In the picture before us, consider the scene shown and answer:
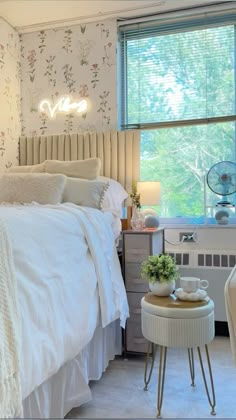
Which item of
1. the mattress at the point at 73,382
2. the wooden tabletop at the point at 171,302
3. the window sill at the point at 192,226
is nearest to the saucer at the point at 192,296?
the wooden tabletop at the point at 171,302

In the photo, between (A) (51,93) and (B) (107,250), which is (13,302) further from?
(A) (51,93)

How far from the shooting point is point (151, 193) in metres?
2.75

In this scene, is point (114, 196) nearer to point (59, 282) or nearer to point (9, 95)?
point (59, 282)

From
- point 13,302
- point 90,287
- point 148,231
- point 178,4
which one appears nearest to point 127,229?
point 148,231

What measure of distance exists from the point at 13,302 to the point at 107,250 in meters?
1.08

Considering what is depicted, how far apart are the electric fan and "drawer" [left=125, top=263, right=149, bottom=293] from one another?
38.0 inches

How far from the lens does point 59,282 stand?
5.36 feet

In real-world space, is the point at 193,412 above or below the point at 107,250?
below

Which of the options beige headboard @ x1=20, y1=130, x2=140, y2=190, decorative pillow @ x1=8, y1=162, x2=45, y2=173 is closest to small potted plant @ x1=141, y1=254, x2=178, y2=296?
beige headboard @ x1=20, y1=130, x2=140, y2=190

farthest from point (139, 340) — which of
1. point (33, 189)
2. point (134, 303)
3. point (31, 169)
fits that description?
point (31, 169)

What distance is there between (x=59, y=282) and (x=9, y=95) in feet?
7.58

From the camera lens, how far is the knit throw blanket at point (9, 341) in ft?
3.66

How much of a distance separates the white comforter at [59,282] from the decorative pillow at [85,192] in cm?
18

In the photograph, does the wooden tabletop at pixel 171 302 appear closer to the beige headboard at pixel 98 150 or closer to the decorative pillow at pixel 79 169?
the decorative pillow at pixel 79 169
